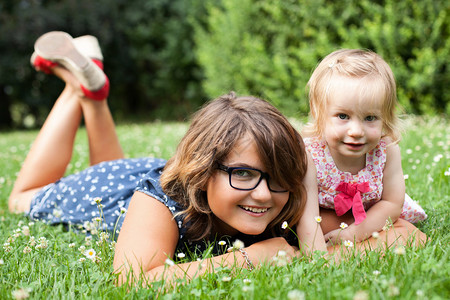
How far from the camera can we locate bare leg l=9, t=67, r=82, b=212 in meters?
3.69

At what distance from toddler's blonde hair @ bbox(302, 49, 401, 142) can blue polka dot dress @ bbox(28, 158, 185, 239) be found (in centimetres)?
113

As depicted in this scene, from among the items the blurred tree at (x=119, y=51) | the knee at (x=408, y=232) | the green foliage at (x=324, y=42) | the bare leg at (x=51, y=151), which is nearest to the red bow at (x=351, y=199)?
the knee at (x=408, y=232)

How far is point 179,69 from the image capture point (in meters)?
16.2

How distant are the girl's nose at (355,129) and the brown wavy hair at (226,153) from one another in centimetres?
25

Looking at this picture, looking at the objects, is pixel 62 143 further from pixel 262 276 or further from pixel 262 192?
pixel 262 276

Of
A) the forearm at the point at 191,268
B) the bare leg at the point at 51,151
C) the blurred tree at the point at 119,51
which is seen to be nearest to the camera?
the forearm at the point at 191,268

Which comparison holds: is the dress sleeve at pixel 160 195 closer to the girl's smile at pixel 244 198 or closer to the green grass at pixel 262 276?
the girl's smile at pixel 244 198

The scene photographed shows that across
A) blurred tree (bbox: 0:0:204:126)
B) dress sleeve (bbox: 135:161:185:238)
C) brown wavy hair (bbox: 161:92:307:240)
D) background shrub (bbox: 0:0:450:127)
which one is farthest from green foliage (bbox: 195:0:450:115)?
dress sleeve (bbox: 135:161:185:238)

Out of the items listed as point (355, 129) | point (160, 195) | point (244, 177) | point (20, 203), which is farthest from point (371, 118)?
point (20, 203)

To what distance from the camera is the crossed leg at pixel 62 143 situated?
12.1 ft

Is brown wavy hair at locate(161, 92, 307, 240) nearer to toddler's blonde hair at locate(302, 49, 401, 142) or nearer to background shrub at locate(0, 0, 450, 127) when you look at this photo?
toddler's blonde hair at locate(302, 49, 401, 142)

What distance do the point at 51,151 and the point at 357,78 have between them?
2586 millimetres

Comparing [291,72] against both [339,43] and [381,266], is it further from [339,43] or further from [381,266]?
[381,266]

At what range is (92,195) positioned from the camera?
325cm
